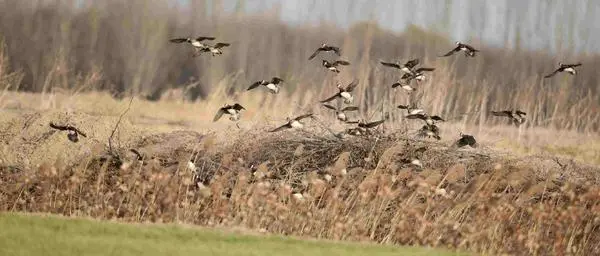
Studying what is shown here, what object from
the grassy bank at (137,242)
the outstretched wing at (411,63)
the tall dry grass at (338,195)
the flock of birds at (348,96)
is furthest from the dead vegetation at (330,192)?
the grassy bank at (137,242)

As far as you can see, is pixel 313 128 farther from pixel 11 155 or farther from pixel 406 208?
pixel 11 155

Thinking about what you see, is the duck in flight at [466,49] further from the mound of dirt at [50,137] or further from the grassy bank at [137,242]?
the mound of dirt at [50,137]

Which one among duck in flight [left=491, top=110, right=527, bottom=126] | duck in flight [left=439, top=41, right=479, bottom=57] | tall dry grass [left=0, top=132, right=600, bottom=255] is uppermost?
duck in flight [left=439, top=41, right=479, bottom=57]

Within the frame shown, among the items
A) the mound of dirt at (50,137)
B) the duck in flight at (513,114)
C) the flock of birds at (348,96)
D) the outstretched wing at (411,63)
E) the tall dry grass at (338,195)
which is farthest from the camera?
the mound of dirt at (50,137)

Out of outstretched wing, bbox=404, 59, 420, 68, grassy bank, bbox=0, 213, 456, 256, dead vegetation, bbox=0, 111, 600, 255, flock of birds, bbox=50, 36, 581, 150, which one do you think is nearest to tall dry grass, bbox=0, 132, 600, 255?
dead vegetation, bbox=0, 111, 600, 255

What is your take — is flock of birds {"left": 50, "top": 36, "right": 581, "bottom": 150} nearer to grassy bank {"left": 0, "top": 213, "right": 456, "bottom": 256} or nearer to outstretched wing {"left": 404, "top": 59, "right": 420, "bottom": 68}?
outstretched wing {"left": 404, "top": 59, "right": 420, "bottom": 68}

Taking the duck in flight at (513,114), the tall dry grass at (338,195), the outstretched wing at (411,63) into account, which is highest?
the outstretched wing at (411,63)

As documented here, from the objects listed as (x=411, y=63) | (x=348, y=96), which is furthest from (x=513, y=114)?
(x=348, y=96)

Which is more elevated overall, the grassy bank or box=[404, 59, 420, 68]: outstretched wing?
box=[404, 59, 420, 68]: outstretched wing

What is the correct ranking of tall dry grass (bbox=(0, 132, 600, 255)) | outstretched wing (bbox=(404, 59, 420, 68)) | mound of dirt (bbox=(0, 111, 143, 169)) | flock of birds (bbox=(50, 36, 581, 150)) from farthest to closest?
mound of dirt (bbox=(0, 111, 143, 169)) → outstretched wing (bbox=(404, 59, 420, 68)) → flock of birds (bbox=(50, 36, 581, 150)) → tall dry grass (bbox=(0, 132, 600, 255))

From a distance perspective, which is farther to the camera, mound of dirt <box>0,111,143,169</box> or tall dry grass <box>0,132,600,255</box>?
mound of dirt <box>0,111,143,169</box>

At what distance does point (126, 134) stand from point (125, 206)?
4656 millimetres

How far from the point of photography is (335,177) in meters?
18.2

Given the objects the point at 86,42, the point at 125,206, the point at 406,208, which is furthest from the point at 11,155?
the point at 86,42
